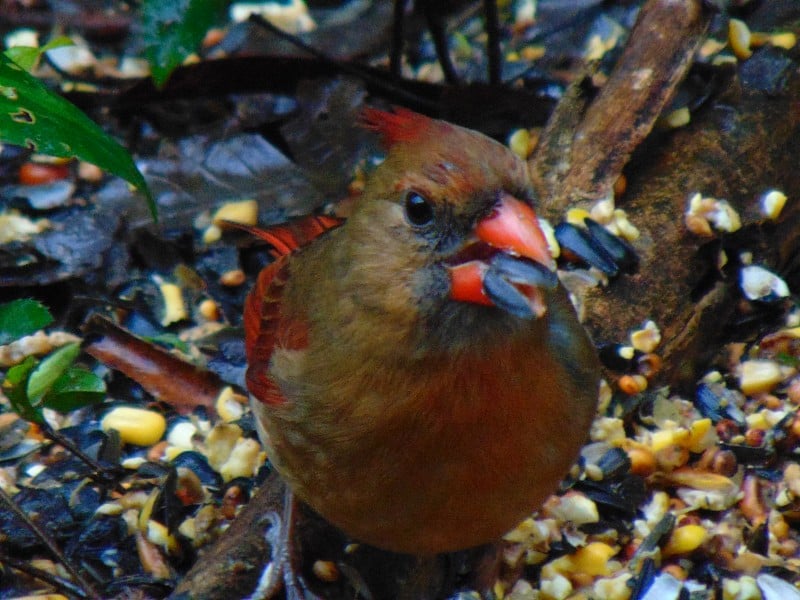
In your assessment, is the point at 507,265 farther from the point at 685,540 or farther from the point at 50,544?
the point at 50,544

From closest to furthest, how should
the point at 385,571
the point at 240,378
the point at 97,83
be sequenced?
the point at 385,571, the point at 240,378, the point at 97,83

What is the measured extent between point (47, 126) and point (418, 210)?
2.80 ft

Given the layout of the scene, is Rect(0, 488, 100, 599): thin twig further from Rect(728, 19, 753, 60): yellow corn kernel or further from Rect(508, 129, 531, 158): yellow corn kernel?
Rect(728, 19, 753, 60): yellow corn kernel

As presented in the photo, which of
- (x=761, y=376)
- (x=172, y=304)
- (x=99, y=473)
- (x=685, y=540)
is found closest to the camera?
(x=685, y=540)

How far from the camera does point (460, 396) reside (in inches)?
82.1

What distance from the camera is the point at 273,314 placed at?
2.83 meters

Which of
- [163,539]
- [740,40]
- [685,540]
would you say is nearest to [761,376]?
[685,540]

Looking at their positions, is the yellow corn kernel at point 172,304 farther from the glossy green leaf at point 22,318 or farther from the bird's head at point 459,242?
the bird's head at point 459,242

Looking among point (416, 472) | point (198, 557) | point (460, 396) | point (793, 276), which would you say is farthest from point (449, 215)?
point (793, 276)

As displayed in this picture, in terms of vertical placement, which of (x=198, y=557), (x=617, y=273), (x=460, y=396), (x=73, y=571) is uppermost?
(x=460, y=396)

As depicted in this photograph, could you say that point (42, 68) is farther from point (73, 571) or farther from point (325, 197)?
point (73, 571)

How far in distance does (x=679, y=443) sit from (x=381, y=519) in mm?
972

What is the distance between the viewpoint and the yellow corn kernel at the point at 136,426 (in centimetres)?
319

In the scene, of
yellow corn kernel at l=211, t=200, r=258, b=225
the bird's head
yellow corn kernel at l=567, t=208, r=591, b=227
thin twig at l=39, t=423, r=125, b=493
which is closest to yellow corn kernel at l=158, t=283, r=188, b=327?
yellow corn kernel at l=211, t=200, r=258, b=225
